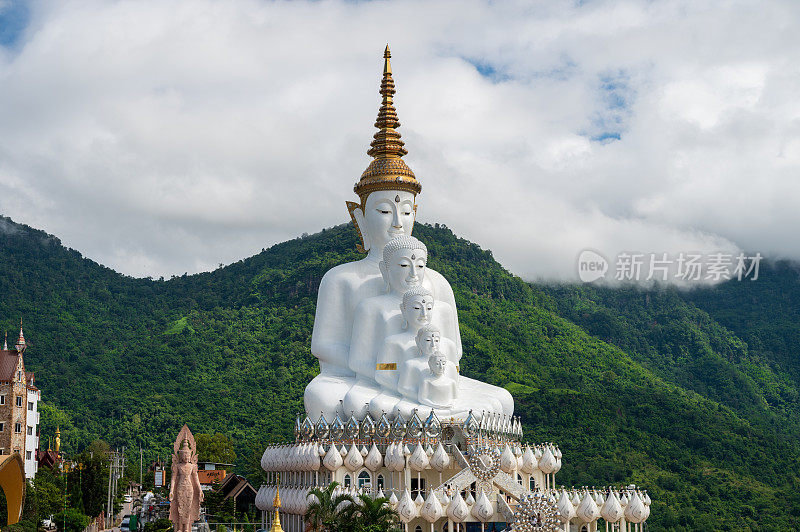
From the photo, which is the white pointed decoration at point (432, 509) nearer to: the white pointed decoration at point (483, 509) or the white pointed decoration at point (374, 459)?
the white pointed decoration at point (483, 509)

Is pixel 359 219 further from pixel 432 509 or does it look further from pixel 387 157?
pixel 432 509

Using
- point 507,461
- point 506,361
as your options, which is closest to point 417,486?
point 507,461

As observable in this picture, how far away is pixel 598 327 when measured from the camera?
2667 inches

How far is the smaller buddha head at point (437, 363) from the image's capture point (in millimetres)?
26891

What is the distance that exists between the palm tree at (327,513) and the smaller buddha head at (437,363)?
4.82 metres

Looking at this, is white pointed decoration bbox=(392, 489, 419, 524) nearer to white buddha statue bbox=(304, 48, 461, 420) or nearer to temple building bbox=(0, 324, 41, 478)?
white buddha statue bbox=(304, 48, 461, 420)

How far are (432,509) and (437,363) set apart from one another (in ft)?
14.9

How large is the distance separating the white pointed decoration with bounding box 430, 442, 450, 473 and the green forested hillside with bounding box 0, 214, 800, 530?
43.5ft

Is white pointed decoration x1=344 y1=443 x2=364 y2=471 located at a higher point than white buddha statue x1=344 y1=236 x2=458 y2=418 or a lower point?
lower

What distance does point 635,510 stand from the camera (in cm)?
2453

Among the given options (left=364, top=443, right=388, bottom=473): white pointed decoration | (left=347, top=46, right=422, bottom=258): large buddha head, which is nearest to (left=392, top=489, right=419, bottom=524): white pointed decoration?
(left=364, top=443, right=388, bottom=473): white pointed decoration

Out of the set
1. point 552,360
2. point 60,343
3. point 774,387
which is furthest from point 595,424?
point 60,343

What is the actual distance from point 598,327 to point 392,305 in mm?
40653

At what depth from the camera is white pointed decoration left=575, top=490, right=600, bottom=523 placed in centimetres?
2361
